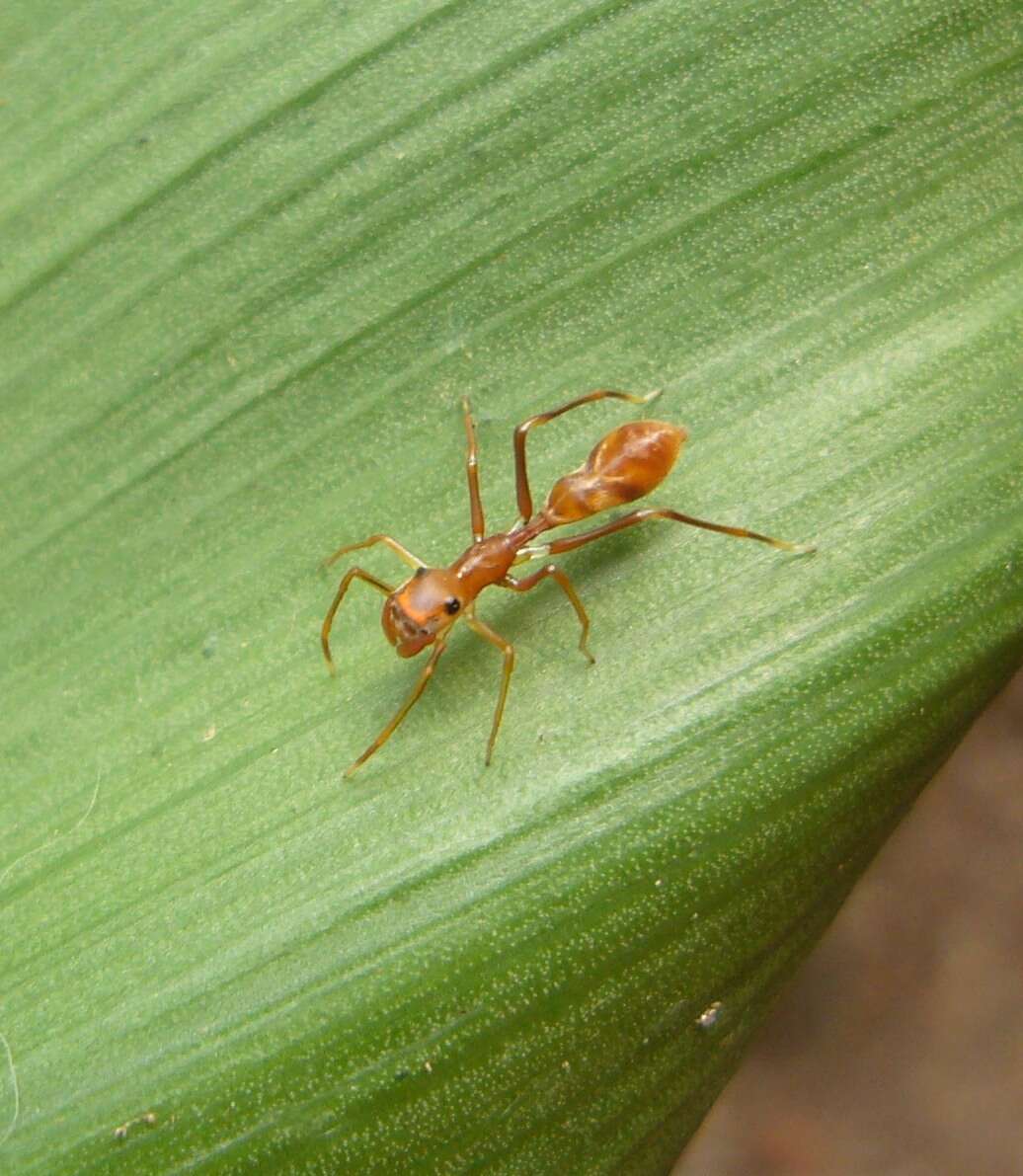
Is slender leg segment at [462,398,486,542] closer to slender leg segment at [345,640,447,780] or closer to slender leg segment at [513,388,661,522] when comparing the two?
slender leg segment at [513,388,661,522]

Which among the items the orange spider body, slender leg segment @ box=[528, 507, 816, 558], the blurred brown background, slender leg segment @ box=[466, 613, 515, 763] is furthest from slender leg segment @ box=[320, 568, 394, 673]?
the blurred brown background

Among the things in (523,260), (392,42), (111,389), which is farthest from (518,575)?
(392,42)

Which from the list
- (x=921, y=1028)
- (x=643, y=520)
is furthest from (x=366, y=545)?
(x=921, y=1028)

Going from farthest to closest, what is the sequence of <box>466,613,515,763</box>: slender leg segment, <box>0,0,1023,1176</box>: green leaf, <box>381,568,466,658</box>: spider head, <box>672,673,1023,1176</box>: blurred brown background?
<box>672,673,1023,1176</box>: blurred brown background → <box>381,568,466,658</box>: spider head → <box>466,613,515,763</box>: slender leg segment → <box>0,0,1023,1176</box>: green leaf

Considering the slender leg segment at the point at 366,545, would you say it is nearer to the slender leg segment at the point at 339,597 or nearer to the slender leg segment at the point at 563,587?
the slender leg segment at the point at 339,597

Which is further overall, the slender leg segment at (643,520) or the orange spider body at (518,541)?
the orange spider body at (518,541)

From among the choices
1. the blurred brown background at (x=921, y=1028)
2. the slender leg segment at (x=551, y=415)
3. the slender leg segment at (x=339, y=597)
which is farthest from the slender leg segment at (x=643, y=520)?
the blurred brown background at (x=921, y=1028)

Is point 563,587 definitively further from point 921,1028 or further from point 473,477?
point 921,1028
